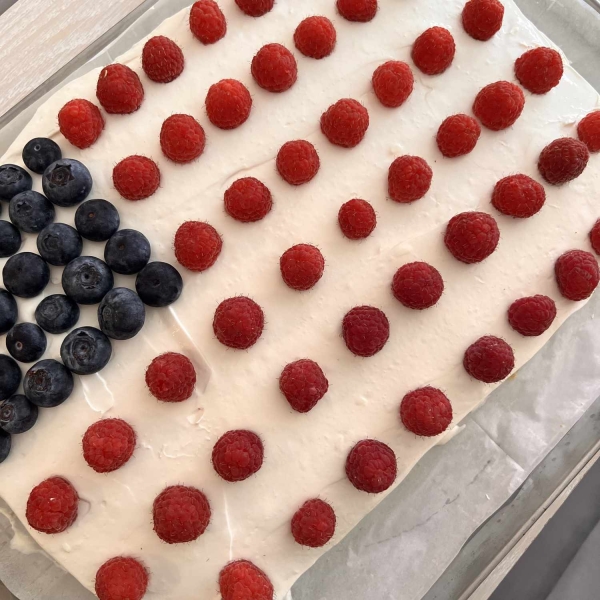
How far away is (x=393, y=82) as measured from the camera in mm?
1164

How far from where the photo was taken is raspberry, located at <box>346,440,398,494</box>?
1.04 m

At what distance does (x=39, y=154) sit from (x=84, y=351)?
0.43m

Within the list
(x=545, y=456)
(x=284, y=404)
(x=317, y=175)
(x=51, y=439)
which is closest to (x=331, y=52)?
(x=317, y=175)

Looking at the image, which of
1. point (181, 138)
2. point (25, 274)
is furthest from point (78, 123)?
point (25, 274)

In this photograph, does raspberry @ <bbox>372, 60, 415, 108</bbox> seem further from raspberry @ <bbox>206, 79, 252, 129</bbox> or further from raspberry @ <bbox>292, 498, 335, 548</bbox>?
raspberry @ <bbox>292, 498, 335, 548</bbox>

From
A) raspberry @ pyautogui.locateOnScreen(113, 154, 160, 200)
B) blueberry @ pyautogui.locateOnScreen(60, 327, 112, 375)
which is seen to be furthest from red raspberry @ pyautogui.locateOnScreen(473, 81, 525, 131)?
blueberry @ pyautogui.locateOnScreen(60, 327, 112, 375)

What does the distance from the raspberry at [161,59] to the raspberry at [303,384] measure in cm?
68

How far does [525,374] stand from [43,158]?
1.25m

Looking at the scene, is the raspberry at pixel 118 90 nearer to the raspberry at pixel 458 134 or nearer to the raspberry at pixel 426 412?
the raspberry at pixel 458 134

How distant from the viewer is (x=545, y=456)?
4.58ft

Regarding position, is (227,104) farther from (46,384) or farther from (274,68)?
(46,384)

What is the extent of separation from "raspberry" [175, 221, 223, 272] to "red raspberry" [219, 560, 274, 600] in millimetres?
589

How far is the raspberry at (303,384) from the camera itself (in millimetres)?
1044

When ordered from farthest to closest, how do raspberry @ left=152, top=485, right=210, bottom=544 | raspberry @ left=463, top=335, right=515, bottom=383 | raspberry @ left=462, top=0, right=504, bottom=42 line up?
raspberry @ left=462, top=0, right=504, bottom=42, raspberry @ left=463, top=335, right=515, bottom=383, raspberry @ left=152, top=485, right=210, bottom=544
